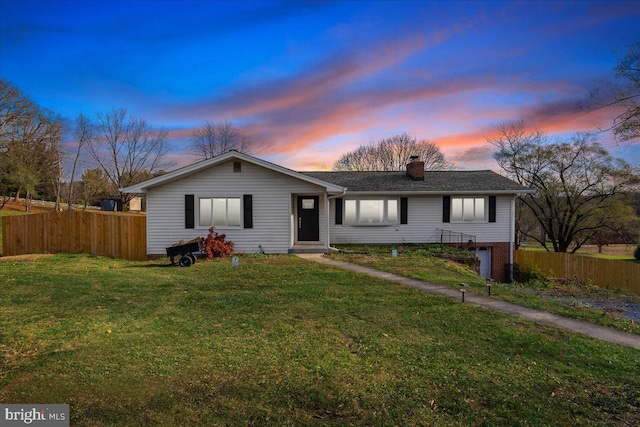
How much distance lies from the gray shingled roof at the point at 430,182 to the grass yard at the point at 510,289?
3.00m

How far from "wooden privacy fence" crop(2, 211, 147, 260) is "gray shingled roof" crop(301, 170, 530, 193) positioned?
998 centimetres

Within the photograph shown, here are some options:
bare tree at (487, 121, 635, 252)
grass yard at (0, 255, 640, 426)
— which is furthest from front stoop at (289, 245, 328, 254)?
bare tree at (487, 121, 635, 252)

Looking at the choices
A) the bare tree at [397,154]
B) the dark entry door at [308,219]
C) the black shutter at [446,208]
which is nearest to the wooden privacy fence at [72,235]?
the dark entry door at [308,219]

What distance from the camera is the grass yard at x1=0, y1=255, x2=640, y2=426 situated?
3.06 m

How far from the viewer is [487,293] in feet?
26.0

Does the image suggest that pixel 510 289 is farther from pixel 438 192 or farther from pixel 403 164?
pixel 403 164

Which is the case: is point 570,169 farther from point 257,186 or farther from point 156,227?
point 156,227

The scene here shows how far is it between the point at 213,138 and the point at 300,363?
3999 cm

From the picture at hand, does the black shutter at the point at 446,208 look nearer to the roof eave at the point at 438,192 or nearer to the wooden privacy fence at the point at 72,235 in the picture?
the roof eave at the point at 438,192

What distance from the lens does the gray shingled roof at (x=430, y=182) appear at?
54.1 ft

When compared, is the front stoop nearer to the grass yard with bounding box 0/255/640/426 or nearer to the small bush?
the grass yard with bounding box 0/255/640/426

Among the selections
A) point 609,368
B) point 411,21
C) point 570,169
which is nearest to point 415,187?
point 411,21

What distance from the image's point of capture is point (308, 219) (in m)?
15.8

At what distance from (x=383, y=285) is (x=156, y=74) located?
43.2 feet
